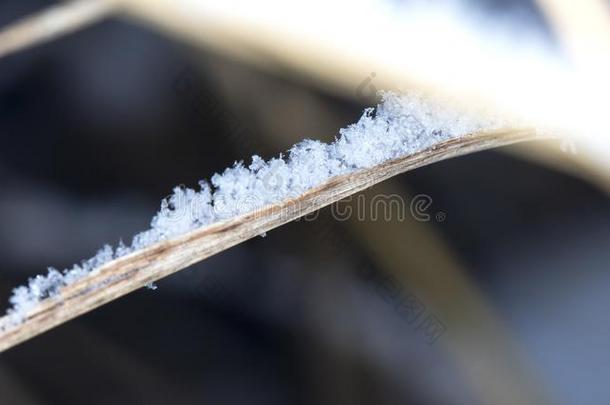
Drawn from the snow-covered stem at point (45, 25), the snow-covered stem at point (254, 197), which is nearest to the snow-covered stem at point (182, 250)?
the snow-covered stem at point (254, 197)

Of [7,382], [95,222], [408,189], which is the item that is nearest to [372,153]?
[408,189]

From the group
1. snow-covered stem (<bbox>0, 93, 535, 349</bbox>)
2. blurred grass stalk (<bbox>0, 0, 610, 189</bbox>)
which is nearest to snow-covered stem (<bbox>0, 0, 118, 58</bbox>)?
blurred grass stalk (<bbox>0, 0, 610, 189</bbox>)

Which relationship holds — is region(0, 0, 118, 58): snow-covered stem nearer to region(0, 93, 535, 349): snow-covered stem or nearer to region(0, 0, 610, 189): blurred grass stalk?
region(0, 0, 610, 189): blurred grass stalk

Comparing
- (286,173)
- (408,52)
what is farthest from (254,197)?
(408,52)

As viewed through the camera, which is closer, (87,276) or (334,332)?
(87,276)

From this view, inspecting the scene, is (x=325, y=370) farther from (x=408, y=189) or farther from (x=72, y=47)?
(x=72, y=47)

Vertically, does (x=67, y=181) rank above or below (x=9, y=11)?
below

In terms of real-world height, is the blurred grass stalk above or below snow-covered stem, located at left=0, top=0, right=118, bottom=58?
below

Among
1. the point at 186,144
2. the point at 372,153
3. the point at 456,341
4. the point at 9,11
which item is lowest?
the point at 456,341
